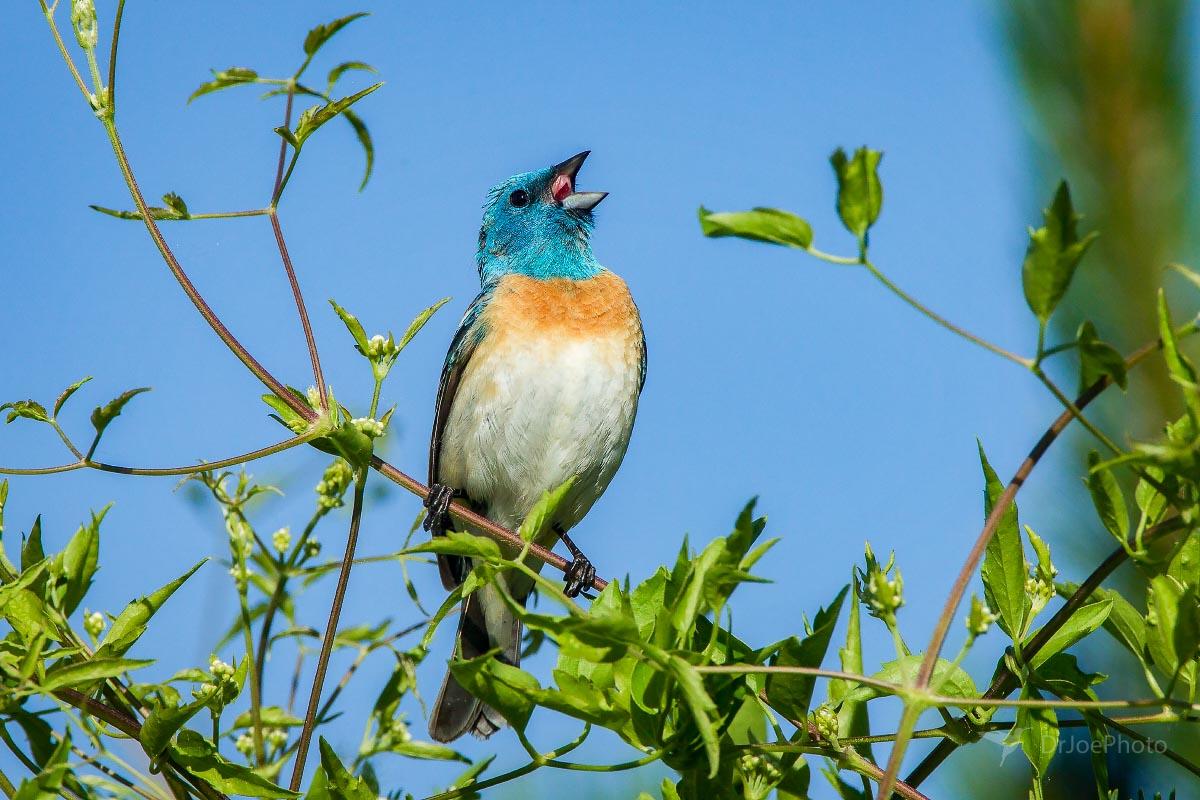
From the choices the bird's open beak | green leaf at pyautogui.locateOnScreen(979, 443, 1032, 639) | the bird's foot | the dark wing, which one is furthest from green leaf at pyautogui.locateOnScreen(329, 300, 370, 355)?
the bird's open beak

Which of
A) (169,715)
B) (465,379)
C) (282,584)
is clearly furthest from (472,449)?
(169,715)

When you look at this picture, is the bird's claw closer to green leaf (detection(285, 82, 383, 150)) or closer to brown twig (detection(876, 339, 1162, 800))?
green leaf (detection(285, 82, 383, 150))

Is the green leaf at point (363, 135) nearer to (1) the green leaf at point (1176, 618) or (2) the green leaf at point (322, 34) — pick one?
(2) the green leaf at point (322, 34)

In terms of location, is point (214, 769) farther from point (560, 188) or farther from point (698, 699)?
point (560, 188)

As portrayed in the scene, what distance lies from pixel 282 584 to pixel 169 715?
938 mm

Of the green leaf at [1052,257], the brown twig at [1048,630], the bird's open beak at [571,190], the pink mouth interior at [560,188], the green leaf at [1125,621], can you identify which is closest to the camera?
the green leaf at [1052,257]

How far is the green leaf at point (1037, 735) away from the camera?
7.11ft

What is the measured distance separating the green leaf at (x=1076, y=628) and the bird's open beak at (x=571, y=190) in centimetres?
474

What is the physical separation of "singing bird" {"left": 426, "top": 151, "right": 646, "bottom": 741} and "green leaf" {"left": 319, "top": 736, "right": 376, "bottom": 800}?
3.13 m

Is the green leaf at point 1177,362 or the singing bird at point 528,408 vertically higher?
the singing bird at point 528,408

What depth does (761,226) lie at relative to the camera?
1.71m

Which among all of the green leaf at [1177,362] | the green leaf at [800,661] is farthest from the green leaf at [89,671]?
the green leaf at [1177,362]

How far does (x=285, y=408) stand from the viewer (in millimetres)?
2410

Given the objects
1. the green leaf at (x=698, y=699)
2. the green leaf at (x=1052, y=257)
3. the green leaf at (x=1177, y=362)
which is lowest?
the green leaf at (x=698, y=699)
